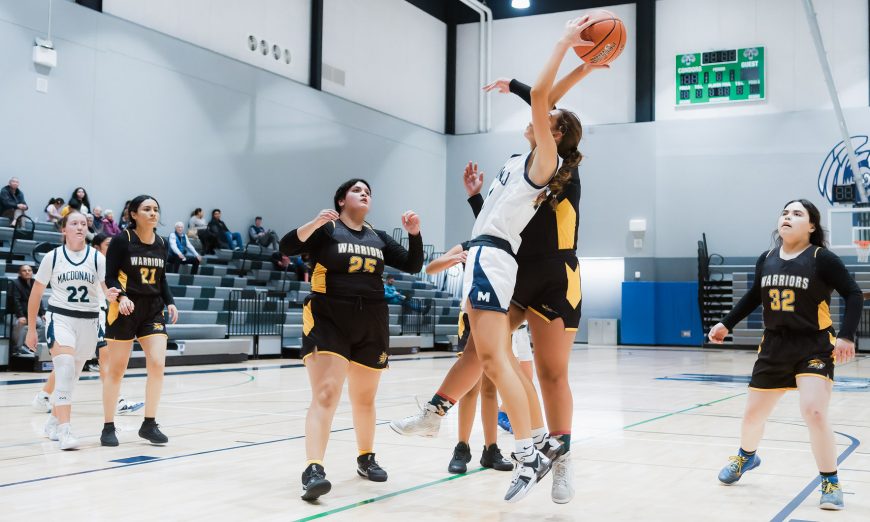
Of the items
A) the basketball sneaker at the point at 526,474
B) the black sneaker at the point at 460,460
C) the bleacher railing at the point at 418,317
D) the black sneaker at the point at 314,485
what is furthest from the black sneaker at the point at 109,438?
the bleacher railing at the point at 418,317

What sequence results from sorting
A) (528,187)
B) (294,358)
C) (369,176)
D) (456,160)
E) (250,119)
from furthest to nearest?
(456,160), (369,176), (250,119), (294,358), (528,187)

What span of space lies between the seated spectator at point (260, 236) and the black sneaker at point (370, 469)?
14.2 meters

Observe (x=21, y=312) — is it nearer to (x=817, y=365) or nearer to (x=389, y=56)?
(x=817, y=365)

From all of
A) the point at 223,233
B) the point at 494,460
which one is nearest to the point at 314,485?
the point at 494,460

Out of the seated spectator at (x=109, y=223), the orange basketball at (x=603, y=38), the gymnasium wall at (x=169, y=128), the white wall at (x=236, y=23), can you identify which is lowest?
the seated spectator at (x=109, y=223)

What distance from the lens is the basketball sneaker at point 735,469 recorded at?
4293 millimetres

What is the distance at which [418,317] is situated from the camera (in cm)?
1905

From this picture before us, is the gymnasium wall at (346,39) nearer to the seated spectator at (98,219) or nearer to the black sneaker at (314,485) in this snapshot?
the seated spectator at (98,219)

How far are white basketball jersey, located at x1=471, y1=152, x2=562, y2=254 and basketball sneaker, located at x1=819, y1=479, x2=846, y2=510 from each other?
5.72ft

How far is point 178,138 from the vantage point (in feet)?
55.0

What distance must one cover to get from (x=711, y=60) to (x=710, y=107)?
122 centimetres

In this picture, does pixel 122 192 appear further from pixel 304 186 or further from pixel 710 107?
pixel 710 107

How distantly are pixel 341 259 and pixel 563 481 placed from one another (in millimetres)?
1525

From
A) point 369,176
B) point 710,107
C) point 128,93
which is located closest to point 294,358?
point 128,93
